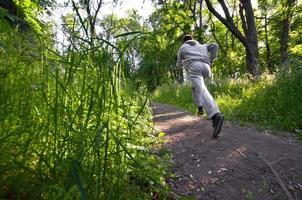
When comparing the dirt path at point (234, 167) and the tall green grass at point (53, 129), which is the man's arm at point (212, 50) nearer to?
the dirt path at point (234, 167)

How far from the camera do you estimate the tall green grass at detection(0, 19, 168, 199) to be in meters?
1.48

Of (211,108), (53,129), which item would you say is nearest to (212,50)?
(211,108)

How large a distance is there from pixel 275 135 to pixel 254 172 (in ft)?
8.96

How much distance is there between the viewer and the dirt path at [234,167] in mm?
2955

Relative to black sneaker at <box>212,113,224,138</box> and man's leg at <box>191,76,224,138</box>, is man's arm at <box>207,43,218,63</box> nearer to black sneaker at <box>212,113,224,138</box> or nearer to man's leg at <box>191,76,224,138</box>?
man's leg at <box>191,76,224,138</box>

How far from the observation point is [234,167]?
3496 millimetres

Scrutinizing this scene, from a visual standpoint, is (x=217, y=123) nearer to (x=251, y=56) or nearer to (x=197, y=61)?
(x=197, y=61)

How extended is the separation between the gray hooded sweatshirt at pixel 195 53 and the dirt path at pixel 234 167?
62.6 inches

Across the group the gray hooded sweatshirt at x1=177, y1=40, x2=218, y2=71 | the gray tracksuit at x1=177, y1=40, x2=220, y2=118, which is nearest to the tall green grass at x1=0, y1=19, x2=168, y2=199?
the gray tracksuit at x1=177, y1=40, x2=220, y2=118

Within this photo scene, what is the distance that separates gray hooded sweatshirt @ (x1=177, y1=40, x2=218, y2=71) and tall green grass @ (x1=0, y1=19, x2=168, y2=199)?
3.97 m

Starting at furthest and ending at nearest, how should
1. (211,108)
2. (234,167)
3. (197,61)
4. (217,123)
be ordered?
(197,61) → (211,108) → (217,123) → (234,167)

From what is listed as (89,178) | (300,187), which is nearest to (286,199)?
(300,187)

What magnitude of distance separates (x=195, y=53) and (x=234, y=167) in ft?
9.85

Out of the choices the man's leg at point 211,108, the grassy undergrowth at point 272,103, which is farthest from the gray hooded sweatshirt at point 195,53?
the grassy undergrowth at point 272,103
